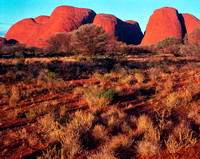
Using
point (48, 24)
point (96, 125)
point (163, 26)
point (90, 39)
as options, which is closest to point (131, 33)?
point (163, 26)

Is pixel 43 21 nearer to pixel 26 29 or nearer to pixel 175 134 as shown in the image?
pixel 26 29

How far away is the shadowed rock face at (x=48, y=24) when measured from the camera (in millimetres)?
70562

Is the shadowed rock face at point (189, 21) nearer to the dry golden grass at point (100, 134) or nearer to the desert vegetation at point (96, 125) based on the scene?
the desert vegetation at point (96, 125)

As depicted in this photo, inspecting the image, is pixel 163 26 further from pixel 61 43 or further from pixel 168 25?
pixel 61 43

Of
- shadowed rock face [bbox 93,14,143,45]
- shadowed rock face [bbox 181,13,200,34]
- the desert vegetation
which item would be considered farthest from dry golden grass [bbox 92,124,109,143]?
shadowed rock face [bbox 181,13,200,34]

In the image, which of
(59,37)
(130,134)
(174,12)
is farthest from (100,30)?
(174,12)

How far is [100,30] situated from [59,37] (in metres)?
15.4

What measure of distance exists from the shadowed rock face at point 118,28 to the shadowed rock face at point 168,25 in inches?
434

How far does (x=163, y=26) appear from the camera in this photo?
71062mm

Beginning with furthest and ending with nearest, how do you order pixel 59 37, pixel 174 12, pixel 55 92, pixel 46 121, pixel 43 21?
1. pixel 43 21
2. pixel 174 12
3. pixel 59 37
4. pixel 55 92
5. pixel 46 121

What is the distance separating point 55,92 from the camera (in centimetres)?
574

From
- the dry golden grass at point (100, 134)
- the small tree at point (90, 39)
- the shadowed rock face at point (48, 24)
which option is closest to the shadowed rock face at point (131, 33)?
the shadowed rock face at point (48, 24)

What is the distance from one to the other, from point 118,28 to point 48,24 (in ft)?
147

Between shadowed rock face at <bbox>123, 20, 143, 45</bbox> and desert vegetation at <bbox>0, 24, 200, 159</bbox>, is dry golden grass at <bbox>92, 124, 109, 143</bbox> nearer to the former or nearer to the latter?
desert vegetation at <bbox>0, 24, 200, 159</bbox>
